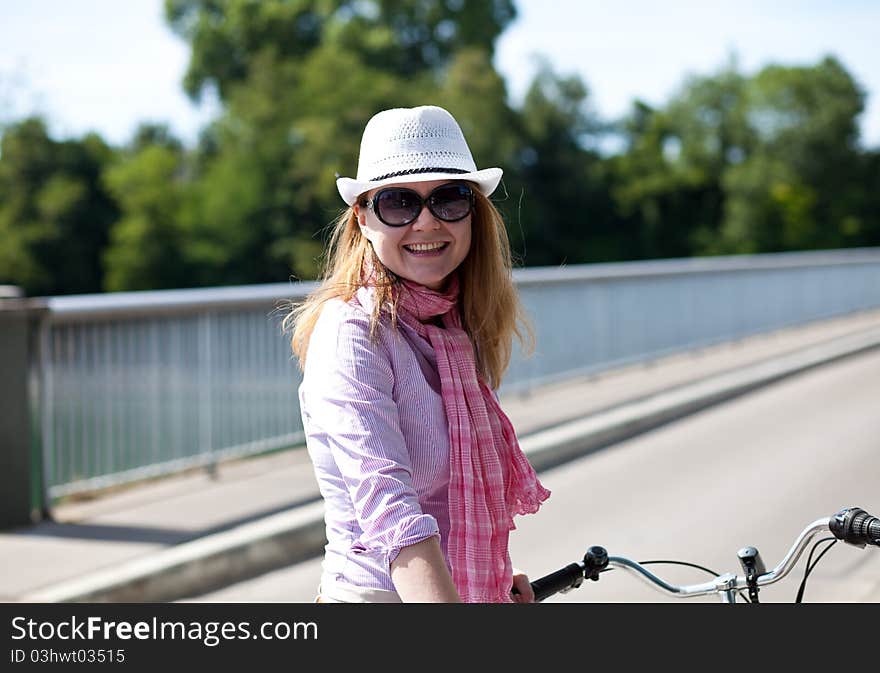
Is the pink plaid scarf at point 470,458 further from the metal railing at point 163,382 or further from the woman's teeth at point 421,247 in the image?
the metal railing at point 163,382

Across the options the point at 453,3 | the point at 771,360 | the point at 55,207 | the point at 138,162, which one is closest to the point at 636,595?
the point at 771,360

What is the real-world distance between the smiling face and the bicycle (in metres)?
0.68

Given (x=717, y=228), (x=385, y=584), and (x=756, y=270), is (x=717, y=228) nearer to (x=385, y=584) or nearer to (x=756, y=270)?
(x=756, y=270)

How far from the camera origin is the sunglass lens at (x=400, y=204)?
217cm

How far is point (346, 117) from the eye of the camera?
6028 cm

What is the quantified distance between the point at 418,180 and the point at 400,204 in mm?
74

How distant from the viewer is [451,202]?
2.22 m

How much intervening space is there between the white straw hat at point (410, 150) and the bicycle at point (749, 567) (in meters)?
0.87

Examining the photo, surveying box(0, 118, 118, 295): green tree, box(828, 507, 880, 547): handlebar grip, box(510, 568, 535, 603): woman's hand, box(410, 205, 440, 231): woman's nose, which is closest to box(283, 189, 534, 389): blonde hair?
box(410, 205, 440, 231): woman's nose

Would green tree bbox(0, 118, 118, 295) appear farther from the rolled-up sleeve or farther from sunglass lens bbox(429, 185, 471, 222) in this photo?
the rolled-up sleeve

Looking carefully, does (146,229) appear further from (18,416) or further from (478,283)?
(478,283)

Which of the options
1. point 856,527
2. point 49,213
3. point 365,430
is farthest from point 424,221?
point 49,213

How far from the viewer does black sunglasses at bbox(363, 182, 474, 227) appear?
2.17m

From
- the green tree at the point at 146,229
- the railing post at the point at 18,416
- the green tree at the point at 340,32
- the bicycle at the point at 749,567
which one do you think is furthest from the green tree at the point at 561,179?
the bicycle at the point at 749,567
